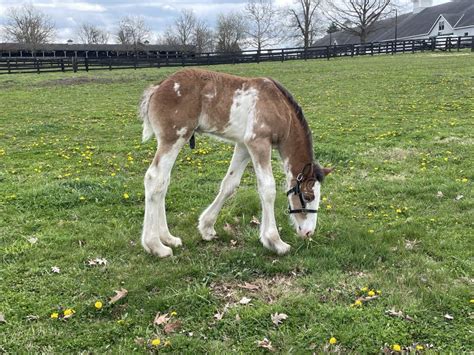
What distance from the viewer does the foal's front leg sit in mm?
4758

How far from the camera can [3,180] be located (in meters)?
7.52

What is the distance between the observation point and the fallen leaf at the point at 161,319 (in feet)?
12.3

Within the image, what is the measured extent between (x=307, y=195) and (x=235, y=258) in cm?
106

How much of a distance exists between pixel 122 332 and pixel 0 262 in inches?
78.2

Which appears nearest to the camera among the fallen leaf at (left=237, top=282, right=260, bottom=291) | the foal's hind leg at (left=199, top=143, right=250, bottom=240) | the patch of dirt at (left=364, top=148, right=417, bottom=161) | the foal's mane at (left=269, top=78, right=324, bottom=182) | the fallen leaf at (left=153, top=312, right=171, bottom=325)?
the fallen leaf at (left=153, top=312, right=171, bottom=325)

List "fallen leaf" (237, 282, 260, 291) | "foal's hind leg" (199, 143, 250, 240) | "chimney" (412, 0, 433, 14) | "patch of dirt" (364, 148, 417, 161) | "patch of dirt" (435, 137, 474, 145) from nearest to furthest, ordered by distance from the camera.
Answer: "fallen leaf" (237, 282, 260, 291) → "foal's hind leg" (199, 143, 250, 240) → "patch of dirt" (364, 148, 417, 161) → "patch of dirt" (435, 137, 474, 145) → "chimney" (412, 0, 433, 14)

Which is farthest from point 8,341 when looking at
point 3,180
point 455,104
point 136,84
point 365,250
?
point 136,84

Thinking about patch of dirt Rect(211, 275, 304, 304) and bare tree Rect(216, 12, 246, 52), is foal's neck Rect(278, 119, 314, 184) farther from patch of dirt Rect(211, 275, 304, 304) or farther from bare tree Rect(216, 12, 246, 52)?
bare tree Rect(216, 12, 246, 52)

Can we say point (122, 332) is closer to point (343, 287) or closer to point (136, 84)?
point (343, 287)

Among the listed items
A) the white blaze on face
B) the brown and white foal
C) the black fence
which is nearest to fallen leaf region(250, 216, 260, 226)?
the brown and white foal

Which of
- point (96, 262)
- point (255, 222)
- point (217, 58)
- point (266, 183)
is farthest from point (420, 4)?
point (96, 262)

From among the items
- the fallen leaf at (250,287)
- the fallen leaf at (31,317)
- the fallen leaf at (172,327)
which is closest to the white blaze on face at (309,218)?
the fallen leaf at (250,287)

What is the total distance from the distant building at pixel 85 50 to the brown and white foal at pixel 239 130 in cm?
5773

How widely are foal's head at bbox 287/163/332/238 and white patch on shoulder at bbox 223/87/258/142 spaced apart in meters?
0.77
